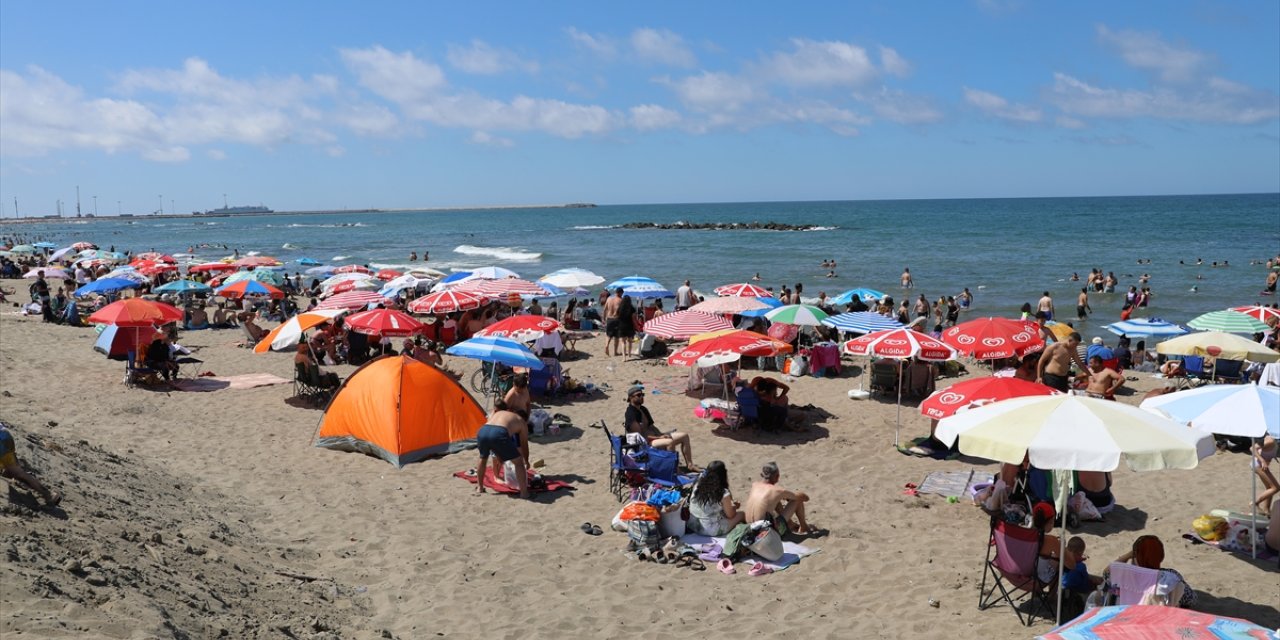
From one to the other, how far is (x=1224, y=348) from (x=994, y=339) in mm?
3360

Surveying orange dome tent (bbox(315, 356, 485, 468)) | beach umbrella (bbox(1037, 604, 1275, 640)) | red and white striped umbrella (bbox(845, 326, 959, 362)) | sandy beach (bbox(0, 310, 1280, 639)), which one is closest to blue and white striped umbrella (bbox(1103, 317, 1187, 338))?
sandy beach (bbox(0, 310, 1280, 639))

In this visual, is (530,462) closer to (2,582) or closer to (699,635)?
(699,635)

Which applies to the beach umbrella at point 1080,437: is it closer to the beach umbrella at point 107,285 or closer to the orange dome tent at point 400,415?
the orange dome tent at point 400,415

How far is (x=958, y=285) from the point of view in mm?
36406

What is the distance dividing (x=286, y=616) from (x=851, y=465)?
6.24 metres

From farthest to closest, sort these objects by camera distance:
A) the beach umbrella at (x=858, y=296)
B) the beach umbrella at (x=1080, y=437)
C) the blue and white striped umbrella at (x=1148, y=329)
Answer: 1. the beach umbrella at (x=858, y=296)
2. the blue and white striped umbrella at (x=1148, y=329)
3. the beach umbrella at (x=1080, y=437)

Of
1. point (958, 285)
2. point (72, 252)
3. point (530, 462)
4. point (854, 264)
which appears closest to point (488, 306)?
point (530, 462)

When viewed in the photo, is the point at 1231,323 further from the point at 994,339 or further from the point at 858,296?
the point at 858,296

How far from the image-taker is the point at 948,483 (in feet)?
29.2

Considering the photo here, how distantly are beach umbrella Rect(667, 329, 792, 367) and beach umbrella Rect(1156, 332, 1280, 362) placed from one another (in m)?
5.82

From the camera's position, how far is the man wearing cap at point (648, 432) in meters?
9.27

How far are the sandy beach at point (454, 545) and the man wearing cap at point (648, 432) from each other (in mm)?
581

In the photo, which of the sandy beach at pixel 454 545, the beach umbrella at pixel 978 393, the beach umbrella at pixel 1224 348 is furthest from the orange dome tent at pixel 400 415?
the beach umbrella at pixel 1224 348

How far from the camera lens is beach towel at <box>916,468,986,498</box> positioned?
28.3ft
